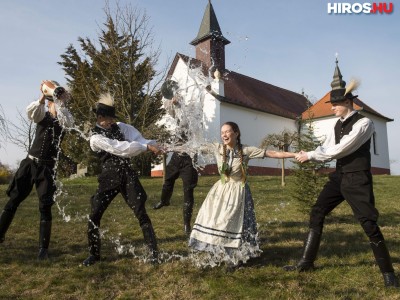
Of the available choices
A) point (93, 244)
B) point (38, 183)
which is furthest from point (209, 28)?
point (93, 244)

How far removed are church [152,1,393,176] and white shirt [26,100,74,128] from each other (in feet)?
67.6

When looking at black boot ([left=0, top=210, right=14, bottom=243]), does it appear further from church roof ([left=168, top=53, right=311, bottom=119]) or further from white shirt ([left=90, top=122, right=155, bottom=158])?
church roof ([left=168, top=53, right=311, bottom=119])

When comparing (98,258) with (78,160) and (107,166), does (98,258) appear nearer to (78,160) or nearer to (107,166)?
(107,166)

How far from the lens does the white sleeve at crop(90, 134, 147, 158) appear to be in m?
4.81

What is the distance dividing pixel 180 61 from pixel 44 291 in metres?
26.6

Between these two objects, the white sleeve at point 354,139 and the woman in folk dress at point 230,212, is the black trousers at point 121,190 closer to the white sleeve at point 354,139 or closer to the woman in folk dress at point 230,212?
the woman in folk dress at point 230,212

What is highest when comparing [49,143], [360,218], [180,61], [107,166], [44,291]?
[180,61]

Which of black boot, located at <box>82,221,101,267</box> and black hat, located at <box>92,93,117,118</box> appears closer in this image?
black hat, located at <box>92,93,117,118</box>

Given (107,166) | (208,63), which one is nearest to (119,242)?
(107,166)

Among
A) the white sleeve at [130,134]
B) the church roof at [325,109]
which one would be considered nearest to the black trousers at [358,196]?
the white sleeve at [130,134]

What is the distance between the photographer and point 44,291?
434 centimetres

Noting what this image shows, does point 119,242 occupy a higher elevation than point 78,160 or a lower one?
lower

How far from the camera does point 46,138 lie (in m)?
5.45

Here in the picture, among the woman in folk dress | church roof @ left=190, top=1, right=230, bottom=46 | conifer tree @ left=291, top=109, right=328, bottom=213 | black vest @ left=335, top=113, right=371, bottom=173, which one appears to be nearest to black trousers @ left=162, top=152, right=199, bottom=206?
the woman in folk dress
